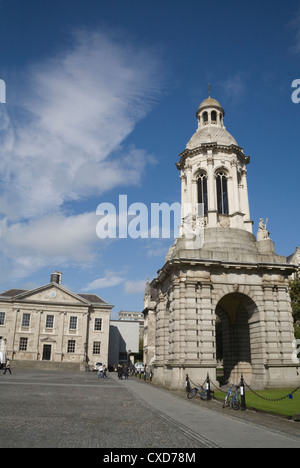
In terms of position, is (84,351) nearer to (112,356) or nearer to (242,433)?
(112,356)

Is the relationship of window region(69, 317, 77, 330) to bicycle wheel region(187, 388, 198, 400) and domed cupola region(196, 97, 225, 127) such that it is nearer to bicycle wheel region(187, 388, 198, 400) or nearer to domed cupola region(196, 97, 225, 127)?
domed cupola region(196, 97, 225, 127)

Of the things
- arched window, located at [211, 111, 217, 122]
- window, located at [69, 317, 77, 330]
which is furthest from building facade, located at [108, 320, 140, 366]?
arched window, located at [211, 111, 217, 122]

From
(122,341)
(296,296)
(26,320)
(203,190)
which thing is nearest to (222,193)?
(203,190)

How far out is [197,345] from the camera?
24.2 metres

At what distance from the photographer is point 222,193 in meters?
32.2

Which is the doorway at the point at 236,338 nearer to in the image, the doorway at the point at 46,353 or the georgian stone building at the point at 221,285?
the georgian stone building at the point at 221,285

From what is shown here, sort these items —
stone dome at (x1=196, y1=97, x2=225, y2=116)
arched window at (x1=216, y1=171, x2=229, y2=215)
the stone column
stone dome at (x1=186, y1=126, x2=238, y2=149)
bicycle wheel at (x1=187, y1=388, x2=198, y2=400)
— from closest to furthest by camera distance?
bicycle wheel at (x1=187, y1=388, x2=198, y2=400) → the stone column → arched window at (x1=216, y1=171, x2=229, y2=215) → stone dome at (x1=186, y1=126, x2=238, y2=149) → stone dome at (x1=196, y1=97, x2=225, y2=116)

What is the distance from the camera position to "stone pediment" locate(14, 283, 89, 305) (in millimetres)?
63844

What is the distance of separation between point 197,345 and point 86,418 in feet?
42.7

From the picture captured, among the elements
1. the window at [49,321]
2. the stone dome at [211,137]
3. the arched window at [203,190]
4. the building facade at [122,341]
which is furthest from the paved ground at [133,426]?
the building facade at [122,341]

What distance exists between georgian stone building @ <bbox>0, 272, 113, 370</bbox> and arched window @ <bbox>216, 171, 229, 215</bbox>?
3999cm

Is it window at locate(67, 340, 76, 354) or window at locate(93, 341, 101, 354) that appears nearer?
window at locate(67, 340, 76, 354)

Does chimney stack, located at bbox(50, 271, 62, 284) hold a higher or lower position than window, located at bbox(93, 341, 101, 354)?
higher

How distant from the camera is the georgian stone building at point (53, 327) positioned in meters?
61.2
